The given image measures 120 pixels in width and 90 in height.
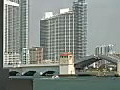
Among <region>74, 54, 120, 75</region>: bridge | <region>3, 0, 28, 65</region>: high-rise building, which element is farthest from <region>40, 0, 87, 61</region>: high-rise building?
<region>3, 0, 28, 65</region>: high-rise building

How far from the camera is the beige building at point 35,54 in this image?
23.3m

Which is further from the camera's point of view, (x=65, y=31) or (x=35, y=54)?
(x=65, y=31)

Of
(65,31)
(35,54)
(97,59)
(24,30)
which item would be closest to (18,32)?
(24,30)

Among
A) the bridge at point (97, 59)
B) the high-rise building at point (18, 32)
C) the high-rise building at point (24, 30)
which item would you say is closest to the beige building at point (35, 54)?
the high-rise building at point (24, 30)

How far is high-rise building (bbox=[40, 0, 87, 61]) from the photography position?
27625 mm

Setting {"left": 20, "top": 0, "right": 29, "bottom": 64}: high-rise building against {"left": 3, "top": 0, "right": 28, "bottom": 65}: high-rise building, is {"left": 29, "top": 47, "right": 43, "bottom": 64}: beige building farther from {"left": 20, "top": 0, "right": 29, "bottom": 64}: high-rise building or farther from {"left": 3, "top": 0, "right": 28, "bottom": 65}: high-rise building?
{"left": 3, "top": 0, "right": 28, "bottom": 65}: high-rise building

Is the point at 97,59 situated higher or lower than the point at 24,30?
lower

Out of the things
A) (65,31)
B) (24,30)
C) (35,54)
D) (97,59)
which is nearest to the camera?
(24,30)

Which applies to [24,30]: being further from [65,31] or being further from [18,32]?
[65,31]

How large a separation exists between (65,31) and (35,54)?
5.56 m

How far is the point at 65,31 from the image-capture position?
96.0ft

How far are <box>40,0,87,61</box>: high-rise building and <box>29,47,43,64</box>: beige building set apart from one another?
1.59m

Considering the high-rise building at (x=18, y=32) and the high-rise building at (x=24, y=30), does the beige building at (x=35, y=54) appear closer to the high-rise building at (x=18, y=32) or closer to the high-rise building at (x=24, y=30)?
the high-rise building at (x=24, y=30)

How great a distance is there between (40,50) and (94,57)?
5.51 metres
